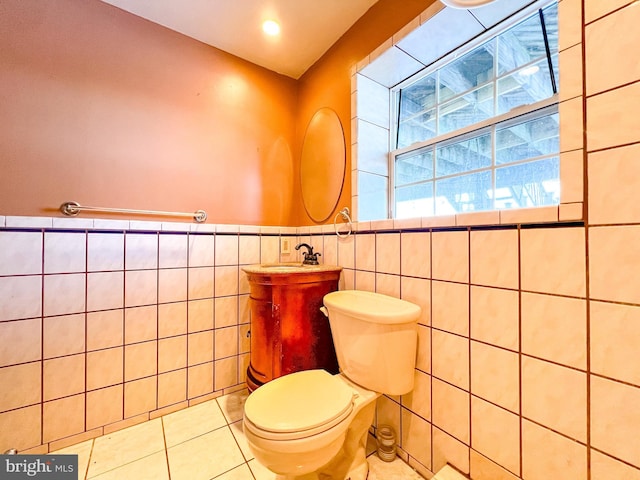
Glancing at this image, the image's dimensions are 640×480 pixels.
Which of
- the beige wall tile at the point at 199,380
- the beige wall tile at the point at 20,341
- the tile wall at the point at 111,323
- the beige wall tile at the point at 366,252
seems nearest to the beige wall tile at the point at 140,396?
the tile wall at the point at 111,323

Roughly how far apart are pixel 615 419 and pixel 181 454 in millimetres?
1601

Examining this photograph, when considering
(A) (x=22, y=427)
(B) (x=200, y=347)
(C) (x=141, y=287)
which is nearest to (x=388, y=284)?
(B) (x=200, y=347)

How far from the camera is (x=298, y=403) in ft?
3.00

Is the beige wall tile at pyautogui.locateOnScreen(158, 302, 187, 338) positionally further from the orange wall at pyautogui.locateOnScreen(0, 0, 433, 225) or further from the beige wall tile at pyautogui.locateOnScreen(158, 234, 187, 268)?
the orange wall at pyautogui.locateOnScreen(0, 0, 433, 225)

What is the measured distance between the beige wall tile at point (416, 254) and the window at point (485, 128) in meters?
0.30

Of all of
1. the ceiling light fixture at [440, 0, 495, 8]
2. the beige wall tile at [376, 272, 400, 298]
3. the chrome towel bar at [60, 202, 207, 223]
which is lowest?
the beige wall tile at [376, 272, 400, 298]

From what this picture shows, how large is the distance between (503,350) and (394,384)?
0.42 meters

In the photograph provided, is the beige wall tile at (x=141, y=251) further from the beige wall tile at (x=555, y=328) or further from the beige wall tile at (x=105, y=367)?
the beige wall tile at (x=555, y=328)

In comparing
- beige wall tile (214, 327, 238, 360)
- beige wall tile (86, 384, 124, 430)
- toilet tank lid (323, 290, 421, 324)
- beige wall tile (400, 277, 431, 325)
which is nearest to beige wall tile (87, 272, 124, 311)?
beige wall tile (86, 384, 124, 430)

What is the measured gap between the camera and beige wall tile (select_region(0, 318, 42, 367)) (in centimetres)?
112

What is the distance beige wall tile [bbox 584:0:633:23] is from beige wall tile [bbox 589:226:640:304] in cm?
58

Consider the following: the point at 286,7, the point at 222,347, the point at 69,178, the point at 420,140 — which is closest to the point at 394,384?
the point at 222,347

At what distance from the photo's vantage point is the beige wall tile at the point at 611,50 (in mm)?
641

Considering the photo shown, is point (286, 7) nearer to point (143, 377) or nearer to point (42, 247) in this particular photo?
point (42, 247)
